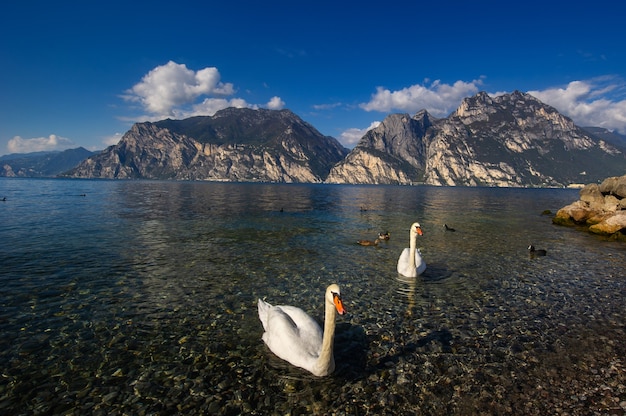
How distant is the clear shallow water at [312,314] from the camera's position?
7.34 meters

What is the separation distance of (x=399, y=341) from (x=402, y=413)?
3214 millimetres

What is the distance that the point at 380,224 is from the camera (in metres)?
39.1

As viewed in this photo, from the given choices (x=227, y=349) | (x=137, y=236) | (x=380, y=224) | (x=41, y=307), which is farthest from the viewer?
(x=380, y=224)

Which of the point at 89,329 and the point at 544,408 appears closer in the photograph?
the point at 544,408

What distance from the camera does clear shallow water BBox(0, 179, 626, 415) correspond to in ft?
24.1

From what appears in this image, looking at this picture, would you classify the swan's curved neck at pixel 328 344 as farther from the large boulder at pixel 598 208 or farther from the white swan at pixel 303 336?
the large boulder at pixel 598 208

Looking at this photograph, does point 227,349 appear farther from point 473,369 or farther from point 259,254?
point 259,254

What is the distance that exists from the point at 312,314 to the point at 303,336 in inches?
135

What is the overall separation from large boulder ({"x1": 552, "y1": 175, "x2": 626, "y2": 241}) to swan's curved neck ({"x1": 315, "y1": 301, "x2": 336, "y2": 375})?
3634cm

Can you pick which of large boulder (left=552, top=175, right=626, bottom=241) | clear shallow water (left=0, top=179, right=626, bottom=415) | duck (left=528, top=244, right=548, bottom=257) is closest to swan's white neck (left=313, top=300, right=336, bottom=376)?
clear shallow water (left=0, top=179, right=626, bottom=415)

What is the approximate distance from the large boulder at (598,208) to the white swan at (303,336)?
36130 mm

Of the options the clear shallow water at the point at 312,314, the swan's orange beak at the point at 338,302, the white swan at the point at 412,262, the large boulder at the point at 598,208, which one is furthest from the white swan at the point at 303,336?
the large boulder at the point at 598,208

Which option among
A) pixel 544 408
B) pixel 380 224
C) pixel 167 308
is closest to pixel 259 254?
pixel 167 308

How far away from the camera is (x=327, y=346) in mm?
7816
